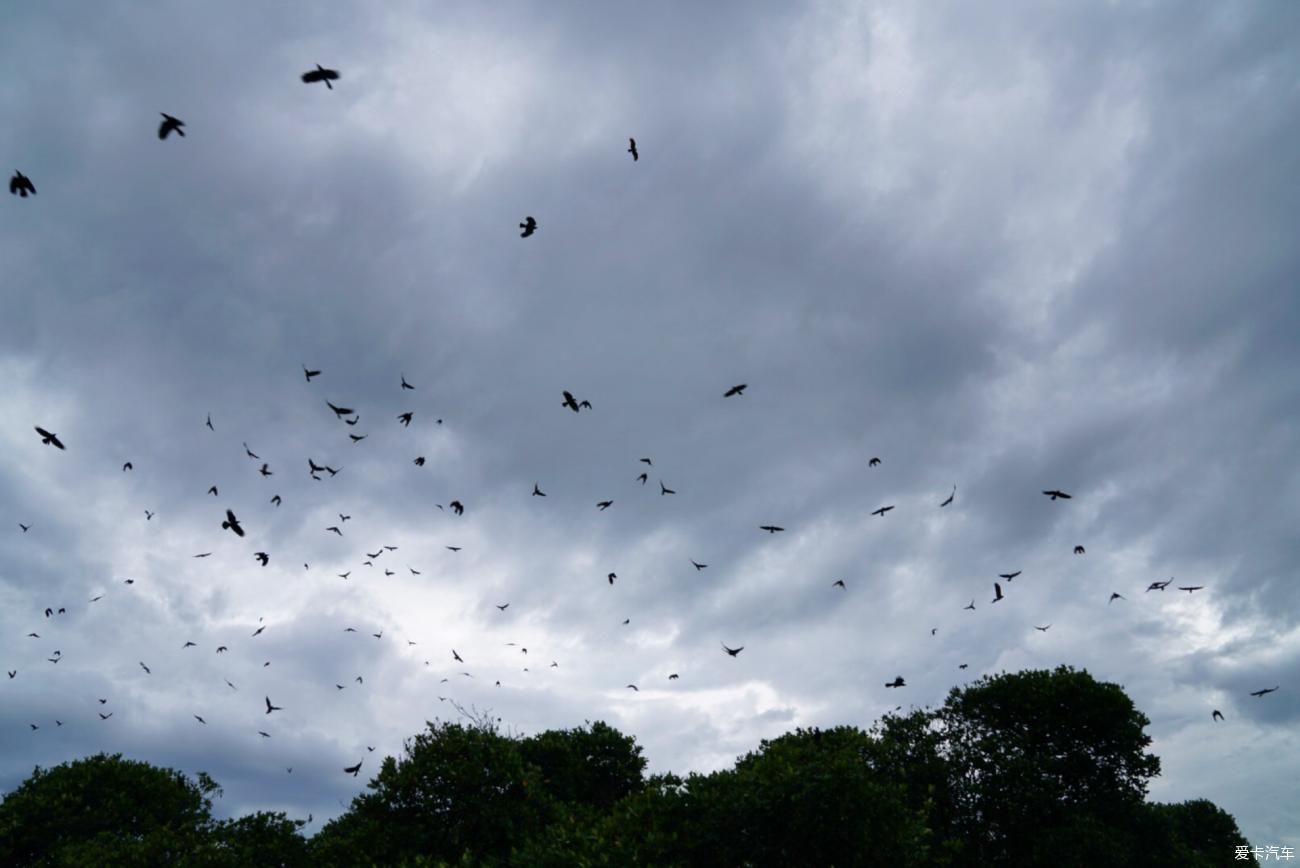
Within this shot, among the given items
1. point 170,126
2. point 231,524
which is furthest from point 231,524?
point 170,126

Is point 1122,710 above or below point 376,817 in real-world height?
above

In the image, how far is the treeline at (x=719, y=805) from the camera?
78.4 ft

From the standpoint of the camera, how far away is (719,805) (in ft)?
79.7

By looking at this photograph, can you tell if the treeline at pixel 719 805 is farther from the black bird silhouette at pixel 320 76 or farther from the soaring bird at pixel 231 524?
the black bird silhouette at pixel 320 76

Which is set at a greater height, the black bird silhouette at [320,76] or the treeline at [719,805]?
the black bird silhouette at [320,76]

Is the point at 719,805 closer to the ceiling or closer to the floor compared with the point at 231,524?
closer to the floor

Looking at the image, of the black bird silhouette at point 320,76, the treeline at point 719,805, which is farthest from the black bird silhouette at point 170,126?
the treeline at point 719,805

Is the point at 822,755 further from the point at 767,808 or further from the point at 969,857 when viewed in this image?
the point at 969,857

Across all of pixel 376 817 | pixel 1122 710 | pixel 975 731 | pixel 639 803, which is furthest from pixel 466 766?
pixel 1122 710

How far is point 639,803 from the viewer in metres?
26.2

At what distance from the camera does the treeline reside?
23.9 metres

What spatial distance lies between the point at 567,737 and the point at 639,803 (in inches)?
717

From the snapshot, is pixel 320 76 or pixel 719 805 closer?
pixel 320 76

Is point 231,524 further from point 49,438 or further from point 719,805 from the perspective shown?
point 719,805
